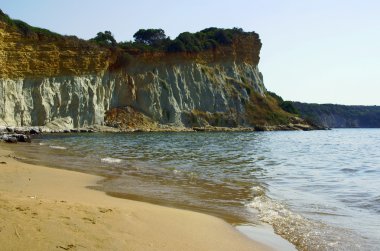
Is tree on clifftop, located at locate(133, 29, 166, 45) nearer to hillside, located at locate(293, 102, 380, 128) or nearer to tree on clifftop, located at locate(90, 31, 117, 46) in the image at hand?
tree on clifftop, located at locate(90, 31, 117, 46)

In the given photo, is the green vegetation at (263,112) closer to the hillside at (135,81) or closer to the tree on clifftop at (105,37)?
the hillside at (135,81)

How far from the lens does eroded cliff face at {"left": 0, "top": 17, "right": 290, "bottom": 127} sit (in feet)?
146

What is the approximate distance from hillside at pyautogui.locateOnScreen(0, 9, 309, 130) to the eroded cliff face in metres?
0.12

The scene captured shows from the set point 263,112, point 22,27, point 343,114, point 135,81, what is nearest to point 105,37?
point 135,81

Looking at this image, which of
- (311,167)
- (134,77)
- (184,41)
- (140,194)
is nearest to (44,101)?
(134,77)

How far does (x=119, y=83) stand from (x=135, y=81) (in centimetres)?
278

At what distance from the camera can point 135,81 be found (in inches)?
2298

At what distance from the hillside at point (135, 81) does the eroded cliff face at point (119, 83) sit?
12 centimetres

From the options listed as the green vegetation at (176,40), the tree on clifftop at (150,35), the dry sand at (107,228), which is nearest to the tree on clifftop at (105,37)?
the green vegetation at (176,40)

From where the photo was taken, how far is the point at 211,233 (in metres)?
Result: 5.54

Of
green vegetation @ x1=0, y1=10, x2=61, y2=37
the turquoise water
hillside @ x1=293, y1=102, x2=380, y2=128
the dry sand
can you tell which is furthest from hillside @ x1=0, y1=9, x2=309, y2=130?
hillside @ x1=293, y1=102, x2=380, y2=128

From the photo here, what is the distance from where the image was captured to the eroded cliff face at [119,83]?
44.6 metres

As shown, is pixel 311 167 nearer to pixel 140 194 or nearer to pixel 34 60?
pixel 140 194

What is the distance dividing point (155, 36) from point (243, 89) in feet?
59.9
